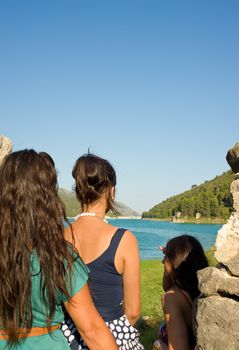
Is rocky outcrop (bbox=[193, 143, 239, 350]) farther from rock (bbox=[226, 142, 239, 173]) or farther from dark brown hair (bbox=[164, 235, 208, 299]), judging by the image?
rock (bbox=[226, 142, 239, 173])

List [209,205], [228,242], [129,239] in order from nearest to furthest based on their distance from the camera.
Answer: [129,239], [228,242], [209,205]

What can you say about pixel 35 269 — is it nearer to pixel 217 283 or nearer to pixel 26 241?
pixel 26 241

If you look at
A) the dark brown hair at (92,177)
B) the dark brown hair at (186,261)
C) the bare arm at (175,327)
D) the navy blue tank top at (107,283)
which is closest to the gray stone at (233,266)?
the dark brown hair at (186,261)

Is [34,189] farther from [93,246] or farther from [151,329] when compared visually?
[151,329]

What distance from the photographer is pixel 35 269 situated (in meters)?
2.41

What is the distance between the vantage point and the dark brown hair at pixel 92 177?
3479mm

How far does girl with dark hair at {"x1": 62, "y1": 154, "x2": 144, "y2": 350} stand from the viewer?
3189 mm

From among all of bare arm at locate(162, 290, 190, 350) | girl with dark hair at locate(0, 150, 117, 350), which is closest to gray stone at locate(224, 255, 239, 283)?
bare arm at locate(162, 290, 190, 350)

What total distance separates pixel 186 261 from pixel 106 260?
1089mm

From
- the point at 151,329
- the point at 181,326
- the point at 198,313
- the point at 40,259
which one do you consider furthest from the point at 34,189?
the point at 151,329

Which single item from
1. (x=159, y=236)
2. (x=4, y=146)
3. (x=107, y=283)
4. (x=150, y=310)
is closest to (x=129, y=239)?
(x=107, y=283)

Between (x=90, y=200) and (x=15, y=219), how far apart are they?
1.17m

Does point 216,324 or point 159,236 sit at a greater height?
point 216,324

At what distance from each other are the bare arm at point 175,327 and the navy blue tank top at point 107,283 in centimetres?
64
